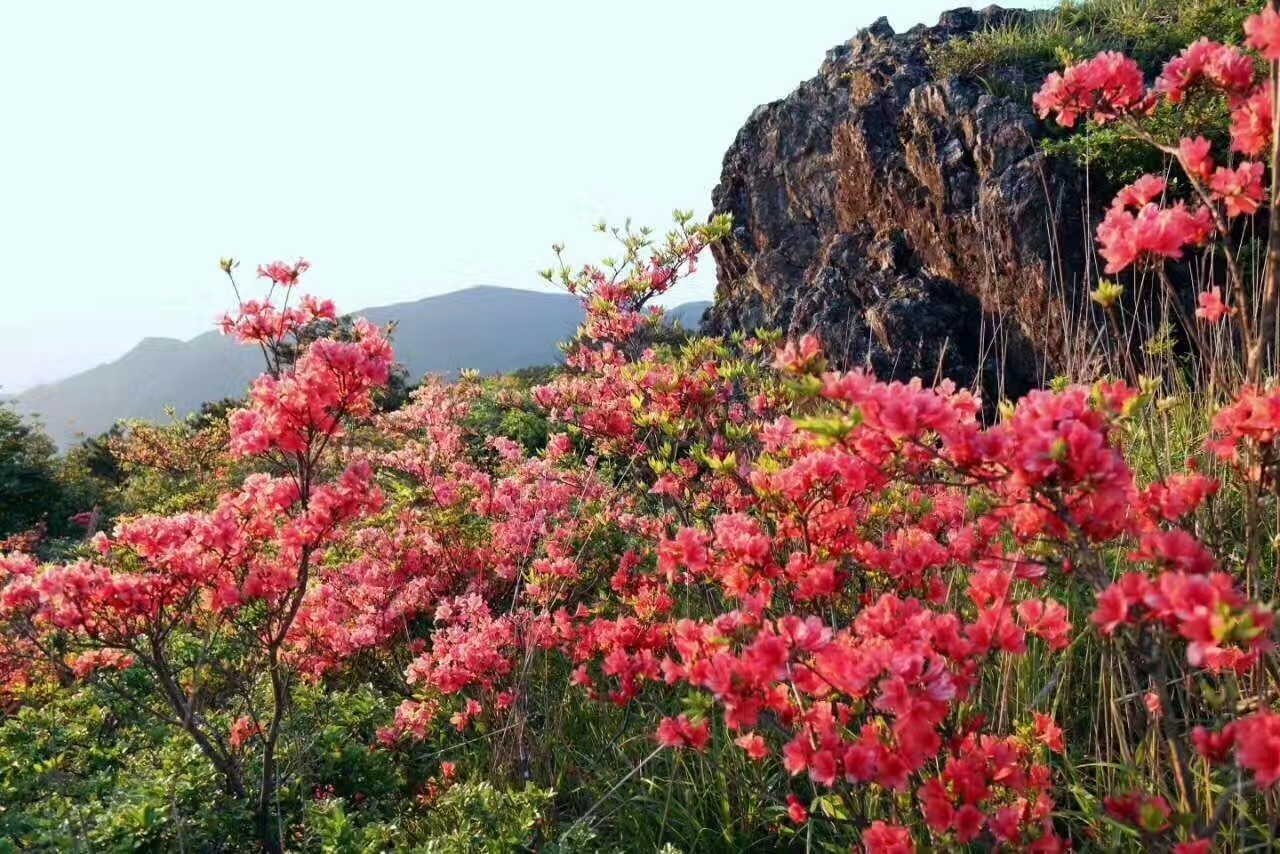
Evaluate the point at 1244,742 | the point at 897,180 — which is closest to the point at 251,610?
the point at 1244,742

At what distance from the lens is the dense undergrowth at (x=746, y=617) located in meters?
1.53

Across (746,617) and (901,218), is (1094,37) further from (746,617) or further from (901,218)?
(746,617)

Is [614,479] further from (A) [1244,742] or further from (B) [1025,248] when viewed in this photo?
(A) [1244,742]

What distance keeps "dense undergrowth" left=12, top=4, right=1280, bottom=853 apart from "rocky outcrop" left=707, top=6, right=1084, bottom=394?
4.00 m

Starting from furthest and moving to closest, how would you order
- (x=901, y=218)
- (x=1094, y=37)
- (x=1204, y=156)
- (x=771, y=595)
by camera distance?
1. (x=1094, y=37)
2. (x=901, y=218)
3. (x=771, y=595)
4. (x=1204, y=156)

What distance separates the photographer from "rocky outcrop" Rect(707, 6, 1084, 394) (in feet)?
26.2

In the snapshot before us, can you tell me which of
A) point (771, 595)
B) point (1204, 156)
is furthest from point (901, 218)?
point (771, 595)

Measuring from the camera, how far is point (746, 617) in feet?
6.07

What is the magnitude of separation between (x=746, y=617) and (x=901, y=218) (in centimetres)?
886

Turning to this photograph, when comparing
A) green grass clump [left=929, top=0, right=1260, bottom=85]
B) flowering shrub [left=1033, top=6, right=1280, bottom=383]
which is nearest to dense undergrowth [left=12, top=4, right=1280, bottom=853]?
flowering shrub [left=1033, top=6, right=1280, bottom=383]

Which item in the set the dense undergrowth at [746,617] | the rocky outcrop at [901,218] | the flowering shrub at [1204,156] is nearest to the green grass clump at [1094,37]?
the rocky outcrop at [901,218]

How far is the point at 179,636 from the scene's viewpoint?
4.66 meters

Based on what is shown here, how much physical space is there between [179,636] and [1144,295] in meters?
8.78

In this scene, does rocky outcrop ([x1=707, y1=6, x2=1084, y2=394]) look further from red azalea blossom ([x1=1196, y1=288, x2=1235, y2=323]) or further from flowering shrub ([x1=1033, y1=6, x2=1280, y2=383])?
red azalea blossom ([x1=1196, y1=288, x2=1235, y2=323])
